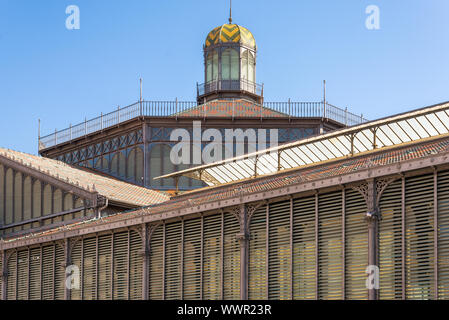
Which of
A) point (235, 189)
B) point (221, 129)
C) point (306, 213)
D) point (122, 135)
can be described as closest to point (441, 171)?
point (306, 213)

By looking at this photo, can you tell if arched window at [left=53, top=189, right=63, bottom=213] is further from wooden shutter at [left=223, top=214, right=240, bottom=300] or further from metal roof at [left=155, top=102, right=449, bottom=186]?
wooden shutter at [left=223, top=214, right=240, bottom=300]

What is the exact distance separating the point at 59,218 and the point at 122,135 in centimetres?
1355

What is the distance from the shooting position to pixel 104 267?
1866 inches

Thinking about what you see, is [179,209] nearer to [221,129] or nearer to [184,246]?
[184,246]

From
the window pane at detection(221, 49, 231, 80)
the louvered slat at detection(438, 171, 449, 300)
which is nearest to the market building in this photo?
the louvered slat at detection(438, 171, 449, 300)

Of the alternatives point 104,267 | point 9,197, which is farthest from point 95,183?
point 104,267

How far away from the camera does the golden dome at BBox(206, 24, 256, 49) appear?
76875 millimetres

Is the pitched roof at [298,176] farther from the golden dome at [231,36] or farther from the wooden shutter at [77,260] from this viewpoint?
the golden dome at [231,36]

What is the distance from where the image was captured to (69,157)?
7494 cm

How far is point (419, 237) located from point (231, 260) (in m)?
10.0

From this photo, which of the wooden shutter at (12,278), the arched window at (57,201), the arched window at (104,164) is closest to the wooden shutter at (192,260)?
the wooden shutter at (12,278)

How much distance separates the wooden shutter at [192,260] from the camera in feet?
140

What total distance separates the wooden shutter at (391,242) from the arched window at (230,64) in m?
41.3

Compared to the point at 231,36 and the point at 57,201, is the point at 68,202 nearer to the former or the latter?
the point at 57,201
